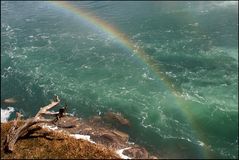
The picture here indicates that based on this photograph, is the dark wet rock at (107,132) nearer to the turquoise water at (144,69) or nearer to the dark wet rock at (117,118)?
the dark wet rock at (117,118)

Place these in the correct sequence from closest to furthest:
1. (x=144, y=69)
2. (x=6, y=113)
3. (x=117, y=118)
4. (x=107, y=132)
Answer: (x=107, y=132), (x=117, y=118), (x=6, y=113), (x=144, y=69)

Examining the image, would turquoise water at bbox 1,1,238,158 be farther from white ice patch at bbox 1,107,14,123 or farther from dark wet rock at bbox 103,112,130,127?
dark wet rock at bbox 103,112,130,127

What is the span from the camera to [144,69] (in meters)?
55.9

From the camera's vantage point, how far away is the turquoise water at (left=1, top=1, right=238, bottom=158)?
4012 centimetres

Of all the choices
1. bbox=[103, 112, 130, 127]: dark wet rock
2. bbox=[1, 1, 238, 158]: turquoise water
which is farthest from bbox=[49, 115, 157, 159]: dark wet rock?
bbox=[1, 1, 238, 158]: turquoise water

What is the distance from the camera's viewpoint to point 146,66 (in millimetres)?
57344

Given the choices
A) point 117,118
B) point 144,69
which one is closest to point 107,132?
point 117,118

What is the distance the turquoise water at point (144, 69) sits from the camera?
40125 millimetres

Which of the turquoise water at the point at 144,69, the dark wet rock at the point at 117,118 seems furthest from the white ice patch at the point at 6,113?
the dark wet rock at the point at 117,118

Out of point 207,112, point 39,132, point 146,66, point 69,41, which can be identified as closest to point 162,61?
point 146,66

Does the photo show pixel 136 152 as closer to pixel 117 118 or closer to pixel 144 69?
pixel 117 118

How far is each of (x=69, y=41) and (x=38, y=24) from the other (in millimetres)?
12541

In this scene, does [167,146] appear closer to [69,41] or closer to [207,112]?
[207,112]

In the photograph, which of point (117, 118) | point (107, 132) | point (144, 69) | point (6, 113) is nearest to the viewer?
point (107, 132)
